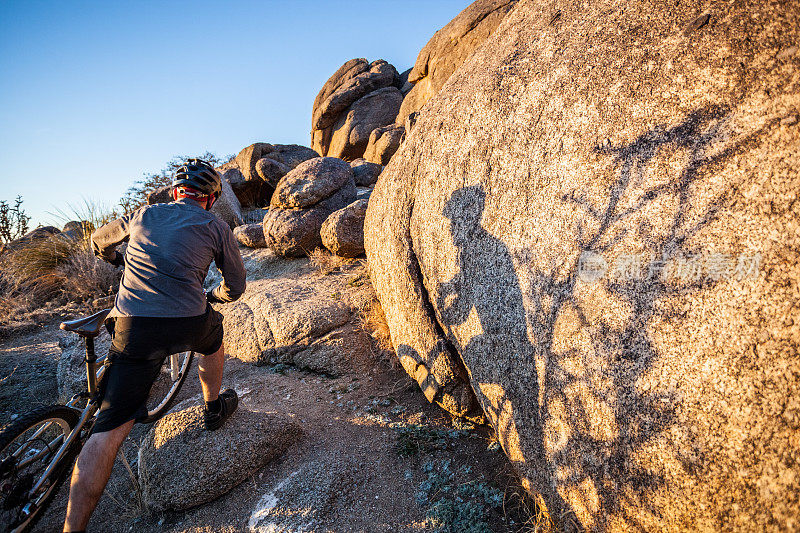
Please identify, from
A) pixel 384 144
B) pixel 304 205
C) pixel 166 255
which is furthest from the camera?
pixel 384 144

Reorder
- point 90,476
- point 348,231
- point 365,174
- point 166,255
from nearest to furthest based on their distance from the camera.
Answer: point 90,476, point 166,255, point 348,231, point 365,174

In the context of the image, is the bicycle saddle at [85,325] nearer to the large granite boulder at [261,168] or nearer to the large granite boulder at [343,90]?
the large granite boulder at [261,168]

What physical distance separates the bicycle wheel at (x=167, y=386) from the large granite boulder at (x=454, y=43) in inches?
359

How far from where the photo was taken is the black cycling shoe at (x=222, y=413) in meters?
2.91

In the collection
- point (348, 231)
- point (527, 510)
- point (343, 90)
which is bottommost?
point (527, 510)

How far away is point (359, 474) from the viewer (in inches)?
110

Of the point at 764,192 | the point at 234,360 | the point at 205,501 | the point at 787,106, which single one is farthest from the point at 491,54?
the point at 234,360

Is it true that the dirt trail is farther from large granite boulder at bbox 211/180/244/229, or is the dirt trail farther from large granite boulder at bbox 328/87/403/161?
large granite boulder at bbox 328/87/403/161

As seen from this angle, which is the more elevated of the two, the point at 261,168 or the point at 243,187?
the point at 261,168

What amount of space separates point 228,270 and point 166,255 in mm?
488

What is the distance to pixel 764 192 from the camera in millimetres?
1599

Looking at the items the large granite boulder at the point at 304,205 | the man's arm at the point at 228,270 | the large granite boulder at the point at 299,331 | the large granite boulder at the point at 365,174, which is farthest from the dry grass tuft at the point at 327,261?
the large granite boulder at the point at 365,174

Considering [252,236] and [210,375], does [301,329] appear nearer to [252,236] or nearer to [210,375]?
[210,375]

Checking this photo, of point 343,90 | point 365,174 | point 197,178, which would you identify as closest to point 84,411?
point 197,178
